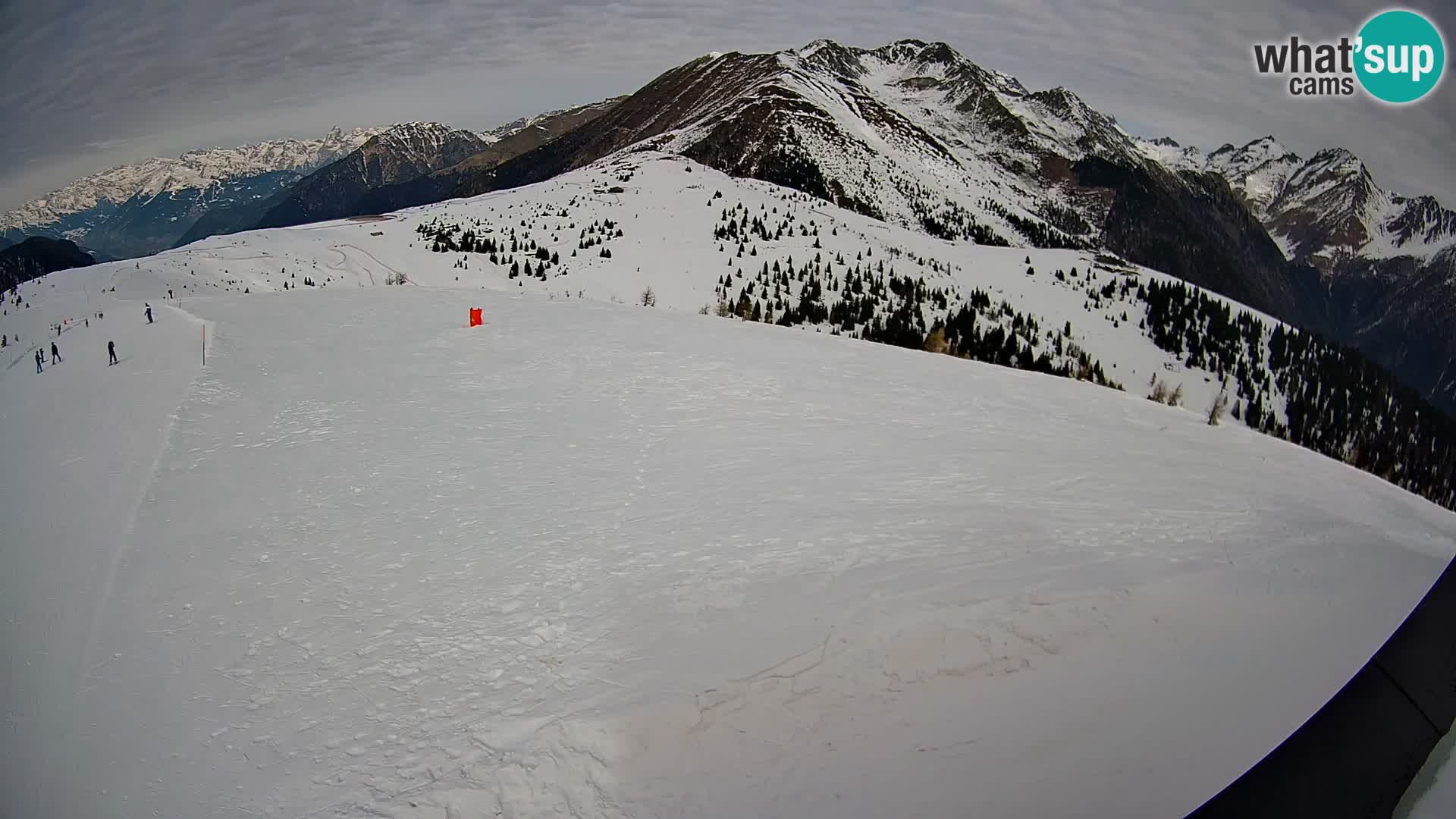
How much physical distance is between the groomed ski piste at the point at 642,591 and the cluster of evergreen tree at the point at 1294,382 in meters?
24.9

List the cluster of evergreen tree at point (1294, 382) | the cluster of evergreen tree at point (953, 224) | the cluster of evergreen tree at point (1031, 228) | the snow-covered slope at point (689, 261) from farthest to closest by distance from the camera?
the cluster of evergreen tree at point (1031, 228)
the cluster of evergreen tree at point (953, 224)
the cluster of evergreen tree at point (1294, 382)
the snow-covered slope at point (689, 261)

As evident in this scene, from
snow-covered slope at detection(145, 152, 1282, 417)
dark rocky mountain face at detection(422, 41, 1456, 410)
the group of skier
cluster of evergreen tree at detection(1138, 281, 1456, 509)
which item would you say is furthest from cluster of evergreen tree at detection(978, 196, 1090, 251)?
the group of skier

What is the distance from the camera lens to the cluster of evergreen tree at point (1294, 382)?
98.6 ft

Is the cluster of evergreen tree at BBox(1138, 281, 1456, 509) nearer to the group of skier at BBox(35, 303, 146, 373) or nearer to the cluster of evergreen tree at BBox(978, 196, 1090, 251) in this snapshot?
the group of skier at BBox(35, 303, 146, 373)

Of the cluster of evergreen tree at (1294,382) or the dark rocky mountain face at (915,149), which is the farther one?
the dark rocky mountain face at (915,149)

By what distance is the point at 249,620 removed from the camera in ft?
13.1

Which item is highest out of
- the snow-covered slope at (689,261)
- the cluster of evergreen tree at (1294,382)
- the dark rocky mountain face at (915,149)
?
the dark rocky mountain face at (915,149)

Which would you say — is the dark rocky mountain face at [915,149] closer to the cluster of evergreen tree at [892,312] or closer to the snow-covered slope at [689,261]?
the snow-covered slope at [689,261]

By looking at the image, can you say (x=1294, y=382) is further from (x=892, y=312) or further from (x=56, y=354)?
(x=56, y=354)

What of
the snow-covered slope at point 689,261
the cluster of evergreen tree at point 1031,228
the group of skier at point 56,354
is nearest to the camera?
the group of skier at point 56,354

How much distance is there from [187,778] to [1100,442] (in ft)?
26.8

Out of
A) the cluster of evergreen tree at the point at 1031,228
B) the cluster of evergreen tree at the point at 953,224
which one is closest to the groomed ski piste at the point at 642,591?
the cluster of evergreen tree at the point at 953,224

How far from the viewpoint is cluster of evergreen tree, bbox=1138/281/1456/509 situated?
30.1m

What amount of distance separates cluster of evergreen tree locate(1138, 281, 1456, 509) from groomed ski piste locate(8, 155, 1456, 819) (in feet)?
81.6
